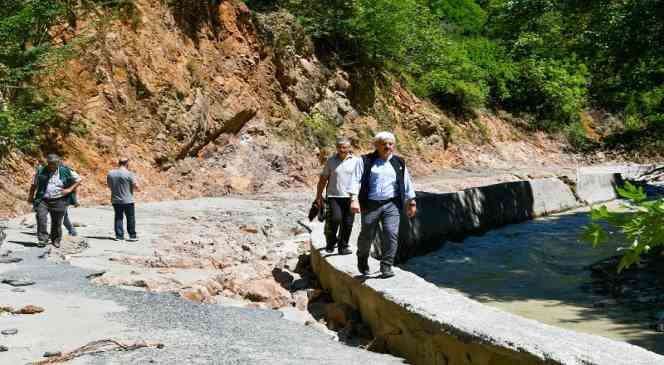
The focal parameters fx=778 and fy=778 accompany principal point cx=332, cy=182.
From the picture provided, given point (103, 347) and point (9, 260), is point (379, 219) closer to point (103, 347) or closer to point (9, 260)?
point (103, 347)

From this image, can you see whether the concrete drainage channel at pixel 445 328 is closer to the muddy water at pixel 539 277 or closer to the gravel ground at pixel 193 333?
the gravel ground at pixel 193 333

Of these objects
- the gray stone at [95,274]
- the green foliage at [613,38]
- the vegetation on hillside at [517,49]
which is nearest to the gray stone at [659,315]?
the vegetation on hillside at [517,49]

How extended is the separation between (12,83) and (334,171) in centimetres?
1092

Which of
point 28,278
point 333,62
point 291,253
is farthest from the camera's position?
point 333,62

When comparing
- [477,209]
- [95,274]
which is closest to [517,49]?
[477,209]

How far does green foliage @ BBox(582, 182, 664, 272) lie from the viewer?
2637mm

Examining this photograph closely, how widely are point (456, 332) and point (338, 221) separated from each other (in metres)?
4.23

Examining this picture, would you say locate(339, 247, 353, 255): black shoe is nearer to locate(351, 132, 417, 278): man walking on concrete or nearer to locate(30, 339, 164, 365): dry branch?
locate(351, 132, 417, 278): man walking on concrete

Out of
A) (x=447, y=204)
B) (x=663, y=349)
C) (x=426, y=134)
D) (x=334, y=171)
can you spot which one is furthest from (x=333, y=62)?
(x=663, y=349)

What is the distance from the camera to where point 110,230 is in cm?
1528

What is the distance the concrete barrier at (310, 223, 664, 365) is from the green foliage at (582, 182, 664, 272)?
2358mm

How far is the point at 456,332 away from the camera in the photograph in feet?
19.7

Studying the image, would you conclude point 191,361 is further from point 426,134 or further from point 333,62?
point 426,134

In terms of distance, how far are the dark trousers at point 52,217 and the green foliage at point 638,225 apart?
11.1m
